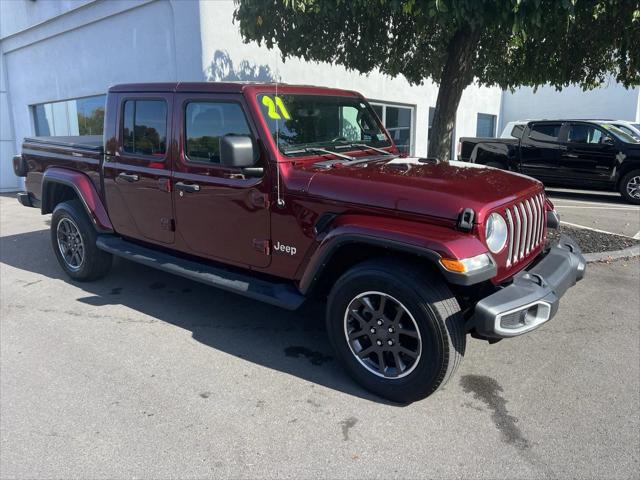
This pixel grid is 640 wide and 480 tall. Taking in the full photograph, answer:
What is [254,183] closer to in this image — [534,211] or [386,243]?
[386,243]

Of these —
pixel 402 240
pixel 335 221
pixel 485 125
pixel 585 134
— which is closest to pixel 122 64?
pixel 335 221

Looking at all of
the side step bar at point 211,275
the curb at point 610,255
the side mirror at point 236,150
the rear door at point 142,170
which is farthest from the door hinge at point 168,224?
the curb at point 610,255

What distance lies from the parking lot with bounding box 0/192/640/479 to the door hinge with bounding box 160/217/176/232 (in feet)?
2.61

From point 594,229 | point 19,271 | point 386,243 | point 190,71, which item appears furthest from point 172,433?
point 594,229

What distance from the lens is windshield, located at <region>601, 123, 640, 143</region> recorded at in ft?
34.0

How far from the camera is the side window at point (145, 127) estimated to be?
14.2 feet

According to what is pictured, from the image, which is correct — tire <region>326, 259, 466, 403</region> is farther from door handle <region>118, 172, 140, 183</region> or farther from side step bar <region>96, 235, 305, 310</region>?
door handle <region>118, 172, 140, 183</region>

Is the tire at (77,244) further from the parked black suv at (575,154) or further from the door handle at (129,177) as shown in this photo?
the parked black suv at (575,154)

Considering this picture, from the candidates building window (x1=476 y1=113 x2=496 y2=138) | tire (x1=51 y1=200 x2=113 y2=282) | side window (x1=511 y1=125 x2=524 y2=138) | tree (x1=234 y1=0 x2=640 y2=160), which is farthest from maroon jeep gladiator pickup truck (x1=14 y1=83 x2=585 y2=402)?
building window (x1=476 y1=113 x2=496 y2=138)

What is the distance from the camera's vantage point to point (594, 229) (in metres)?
7.66

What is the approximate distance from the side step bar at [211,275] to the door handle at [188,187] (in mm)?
642

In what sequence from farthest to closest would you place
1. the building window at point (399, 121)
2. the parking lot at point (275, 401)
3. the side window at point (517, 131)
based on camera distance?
the building window at point (399, 121)
the side window at point (517, 131)
the parking lot at point (275, 401)

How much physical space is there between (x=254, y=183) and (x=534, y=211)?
1966 millimetres

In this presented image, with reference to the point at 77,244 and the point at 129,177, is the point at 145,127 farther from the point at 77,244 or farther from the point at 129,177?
the point at 77,244
